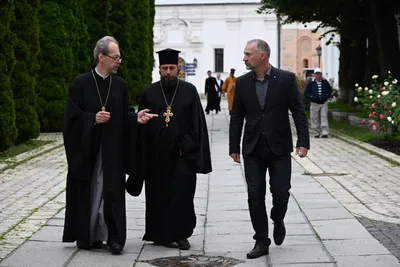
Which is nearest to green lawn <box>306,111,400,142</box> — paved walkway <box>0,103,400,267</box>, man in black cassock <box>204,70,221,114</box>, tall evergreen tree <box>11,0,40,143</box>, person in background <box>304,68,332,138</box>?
person in background <box>304,68,332,138</box>

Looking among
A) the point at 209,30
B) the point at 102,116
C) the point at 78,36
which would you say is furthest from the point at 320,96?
the point at 209,30

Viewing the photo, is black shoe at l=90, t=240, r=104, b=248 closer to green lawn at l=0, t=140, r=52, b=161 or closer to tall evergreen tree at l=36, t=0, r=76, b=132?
green lawn at l=0, t=140, r=52, b=161

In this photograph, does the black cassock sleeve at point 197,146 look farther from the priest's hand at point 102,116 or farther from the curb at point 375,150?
the curb at point 375,150

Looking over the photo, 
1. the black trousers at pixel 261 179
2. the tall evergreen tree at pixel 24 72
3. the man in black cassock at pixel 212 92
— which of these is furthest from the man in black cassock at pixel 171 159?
the man in black cassock at pixel 212 92

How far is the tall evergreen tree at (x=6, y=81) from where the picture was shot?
54.8 feet

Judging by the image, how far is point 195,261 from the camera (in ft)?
25.1

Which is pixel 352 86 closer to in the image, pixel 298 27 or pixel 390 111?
pixel 390 111

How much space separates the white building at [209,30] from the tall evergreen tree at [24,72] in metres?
55.2

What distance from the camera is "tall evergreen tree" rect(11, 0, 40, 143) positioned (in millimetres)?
18719

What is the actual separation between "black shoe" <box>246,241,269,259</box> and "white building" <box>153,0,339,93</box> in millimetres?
66780

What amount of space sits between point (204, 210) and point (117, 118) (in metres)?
2.67

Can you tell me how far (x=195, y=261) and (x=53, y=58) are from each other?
15.8 metres

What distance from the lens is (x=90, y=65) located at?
2694 centimetres

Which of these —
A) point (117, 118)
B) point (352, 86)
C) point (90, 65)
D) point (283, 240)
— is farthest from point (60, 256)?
point (352, 86)
